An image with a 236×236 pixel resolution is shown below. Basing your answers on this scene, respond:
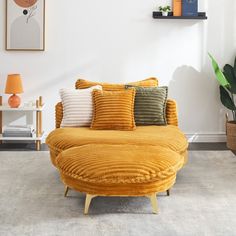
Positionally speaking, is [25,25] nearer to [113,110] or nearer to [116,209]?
[113,110]

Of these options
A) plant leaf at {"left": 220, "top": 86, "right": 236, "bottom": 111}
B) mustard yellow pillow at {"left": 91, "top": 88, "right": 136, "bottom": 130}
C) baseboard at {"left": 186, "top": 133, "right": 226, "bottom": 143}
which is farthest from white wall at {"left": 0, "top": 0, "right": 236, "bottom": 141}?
mustard yellow pillow at {"left": 91, "top": 88, "right": 136, "bottom": 130}

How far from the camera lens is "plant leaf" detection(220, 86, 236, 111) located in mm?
5105

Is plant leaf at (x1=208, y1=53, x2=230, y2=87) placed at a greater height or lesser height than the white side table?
greater

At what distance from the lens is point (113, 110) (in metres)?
4.04

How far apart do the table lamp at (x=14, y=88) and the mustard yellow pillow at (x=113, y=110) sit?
1.13 m

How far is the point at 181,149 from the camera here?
11.8 feet

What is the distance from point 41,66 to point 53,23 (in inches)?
19.4

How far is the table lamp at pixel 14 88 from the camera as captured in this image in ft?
16.0

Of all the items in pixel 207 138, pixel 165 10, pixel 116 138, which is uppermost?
pixel 165 10

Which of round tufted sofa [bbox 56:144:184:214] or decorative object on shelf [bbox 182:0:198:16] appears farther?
decorative object on shelf [bbox 182:0:198:16]

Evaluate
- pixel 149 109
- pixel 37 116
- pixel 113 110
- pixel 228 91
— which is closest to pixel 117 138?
pixel 113 110

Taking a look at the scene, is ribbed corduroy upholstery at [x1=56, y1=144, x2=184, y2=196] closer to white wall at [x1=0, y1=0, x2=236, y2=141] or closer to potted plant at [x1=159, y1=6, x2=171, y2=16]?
white wall at [x1=0, y1=0, x2=236, y2=141]

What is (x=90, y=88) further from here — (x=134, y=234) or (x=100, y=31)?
(x=134, y=234)

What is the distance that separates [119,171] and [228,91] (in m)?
2.75
